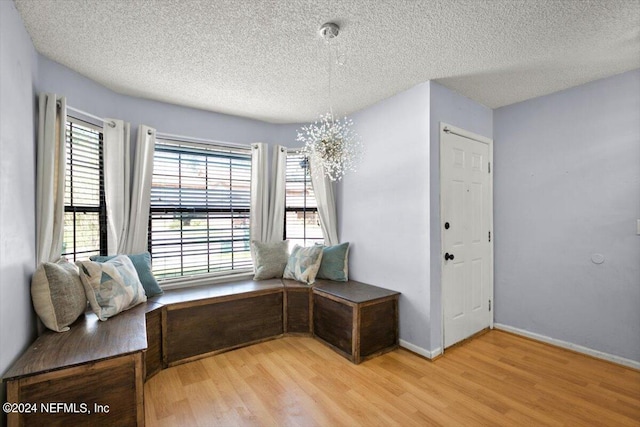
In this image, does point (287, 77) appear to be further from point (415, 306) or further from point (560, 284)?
point (560, 284)

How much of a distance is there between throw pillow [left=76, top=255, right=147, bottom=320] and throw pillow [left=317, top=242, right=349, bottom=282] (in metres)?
1.89

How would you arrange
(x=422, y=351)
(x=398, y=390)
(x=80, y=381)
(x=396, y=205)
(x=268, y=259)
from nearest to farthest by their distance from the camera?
(x=80, y=381) → (x=398, y=390) → (x=422, y=351) → (x=396, y=205) → (x=268, y=259)

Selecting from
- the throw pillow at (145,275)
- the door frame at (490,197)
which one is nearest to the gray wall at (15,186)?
the throw pillow at (145,275)

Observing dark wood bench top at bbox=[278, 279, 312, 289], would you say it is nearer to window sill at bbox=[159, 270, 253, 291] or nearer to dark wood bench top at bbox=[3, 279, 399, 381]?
dark wood bench top at bbox=[3, 279, 399, 381]

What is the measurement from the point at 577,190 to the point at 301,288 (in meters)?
2.94

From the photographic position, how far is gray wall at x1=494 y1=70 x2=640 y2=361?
257 cm

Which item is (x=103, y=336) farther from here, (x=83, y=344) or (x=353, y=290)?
(x=353, y=290)

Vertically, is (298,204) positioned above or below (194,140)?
below

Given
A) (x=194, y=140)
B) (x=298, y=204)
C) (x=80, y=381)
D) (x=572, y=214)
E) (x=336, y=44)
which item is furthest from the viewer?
(x=298, y=204)

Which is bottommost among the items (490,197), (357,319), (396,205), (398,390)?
(398,390)

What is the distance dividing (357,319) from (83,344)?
2.01 meters

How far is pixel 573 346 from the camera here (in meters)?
2.86

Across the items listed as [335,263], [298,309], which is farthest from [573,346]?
[298,309]

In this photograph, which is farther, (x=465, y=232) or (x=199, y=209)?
(x=199, y=209)
